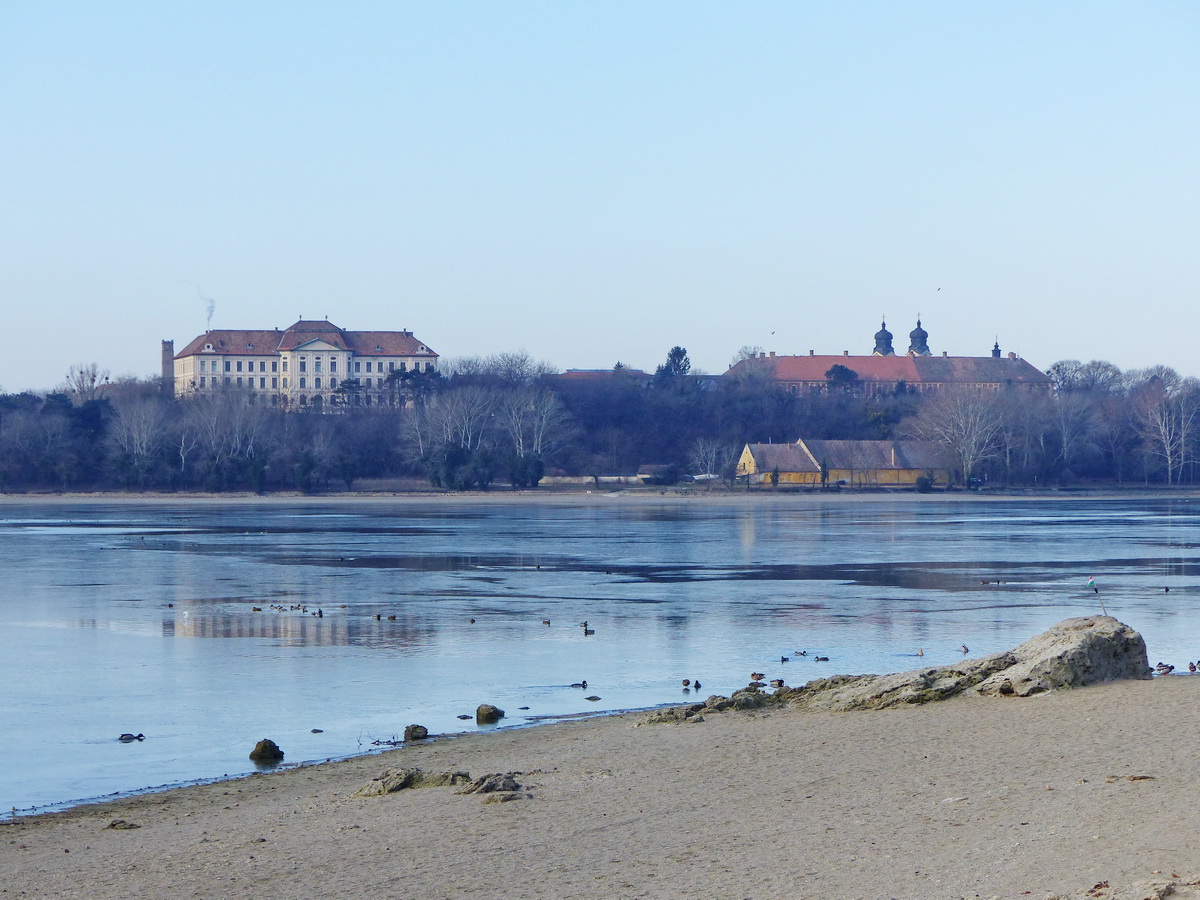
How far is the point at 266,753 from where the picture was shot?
522 inches

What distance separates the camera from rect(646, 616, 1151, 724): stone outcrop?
14281mm

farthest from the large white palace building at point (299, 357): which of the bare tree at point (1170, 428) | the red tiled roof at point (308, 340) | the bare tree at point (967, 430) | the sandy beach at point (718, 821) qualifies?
the sandy beach at point (718, 821)

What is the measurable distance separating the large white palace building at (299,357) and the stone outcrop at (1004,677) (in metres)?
128

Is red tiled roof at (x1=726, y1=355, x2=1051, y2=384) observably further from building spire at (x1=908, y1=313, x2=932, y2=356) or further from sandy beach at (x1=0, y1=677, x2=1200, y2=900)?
sandy beach at (x1=0, y1=677, x2=1200, y2=900)

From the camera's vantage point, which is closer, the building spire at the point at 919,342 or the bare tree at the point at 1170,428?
the bare tree at the point at 1170,428

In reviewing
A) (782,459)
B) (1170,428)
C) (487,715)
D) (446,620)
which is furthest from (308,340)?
(487,715)

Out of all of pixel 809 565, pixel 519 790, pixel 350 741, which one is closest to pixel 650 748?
pixel 519 790

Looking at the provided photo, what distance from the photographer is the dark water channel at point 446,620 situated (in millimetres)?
15438

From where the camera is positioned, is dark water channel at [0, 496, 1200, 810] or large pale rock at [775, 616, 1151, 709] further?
dark water channel at [0, 496, 1200, 810]

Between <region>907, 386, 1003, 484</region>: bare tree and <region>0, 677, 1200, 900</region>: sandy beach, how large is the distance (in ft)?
290

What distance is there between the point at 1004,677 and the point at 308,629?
13.0 meters

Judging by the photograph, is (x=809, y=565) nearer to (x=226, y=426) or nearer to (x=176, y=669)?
(x=176, y=669)

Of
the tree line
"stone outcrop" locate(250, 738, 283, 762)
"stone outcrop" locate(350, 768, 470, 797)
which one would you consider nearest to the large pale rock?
"stone outcrop" locate(350, 768, 470, 797)

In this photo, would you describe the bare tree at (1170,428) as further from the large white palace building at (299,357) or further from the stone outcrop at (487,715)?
the stone outcrop at (487,715)
